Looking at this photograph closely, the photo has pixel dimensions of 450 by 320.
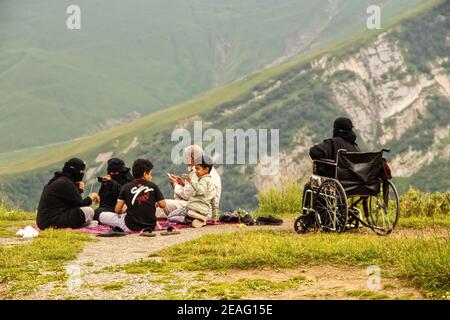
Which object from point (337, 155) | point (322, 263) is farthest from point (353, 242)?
point (337, 155)

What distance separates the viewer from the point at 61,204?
13680mm

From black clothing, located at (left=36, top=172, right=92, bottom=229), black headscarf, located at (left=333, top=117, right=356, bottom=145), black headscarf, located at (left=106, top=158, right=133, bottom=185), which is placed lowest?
black clothing, located at (left=36, top=172, right=92, bottom=229)

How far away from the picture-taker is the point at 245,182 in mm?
187625

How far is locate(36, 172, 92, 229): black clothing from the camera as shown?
1345 cm

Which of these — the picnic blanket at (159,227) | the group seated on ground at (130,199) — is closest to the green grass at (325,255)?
the group seated on ground at (130,199)

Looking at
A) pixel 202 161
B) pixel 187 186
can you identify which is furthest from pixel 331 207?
pixel 187 186

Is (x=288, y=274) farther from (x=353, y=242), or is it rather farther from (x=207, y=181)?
(x=207, y=181)

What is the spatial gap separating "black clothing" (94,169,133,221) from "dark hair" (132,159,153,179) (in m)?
1.71

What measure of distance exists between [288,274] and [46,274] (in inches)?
120

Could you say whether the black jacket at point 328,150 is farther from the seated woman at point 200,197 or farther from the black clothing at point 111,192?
the black clothing at point 111,192

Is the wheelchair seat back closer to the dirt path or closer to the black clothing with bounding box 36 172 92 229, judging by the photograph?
the dirt path

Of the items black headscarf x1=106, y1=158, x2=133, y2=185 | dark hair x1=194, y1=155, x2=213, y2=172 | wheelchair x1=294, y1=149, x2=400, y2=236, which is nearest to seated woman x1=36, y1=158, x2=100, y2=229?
black headscarf x1=106, y1=158, x2=133, y2=185

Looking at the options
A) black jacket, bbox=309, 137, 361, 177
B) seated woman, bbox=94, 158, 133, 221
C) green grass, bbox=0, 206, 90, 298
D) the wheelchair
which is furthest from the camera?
seated woman, bbox=94, 158, 133, 221

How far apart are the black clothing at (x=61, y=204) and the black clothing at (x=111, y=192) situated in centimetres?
108
